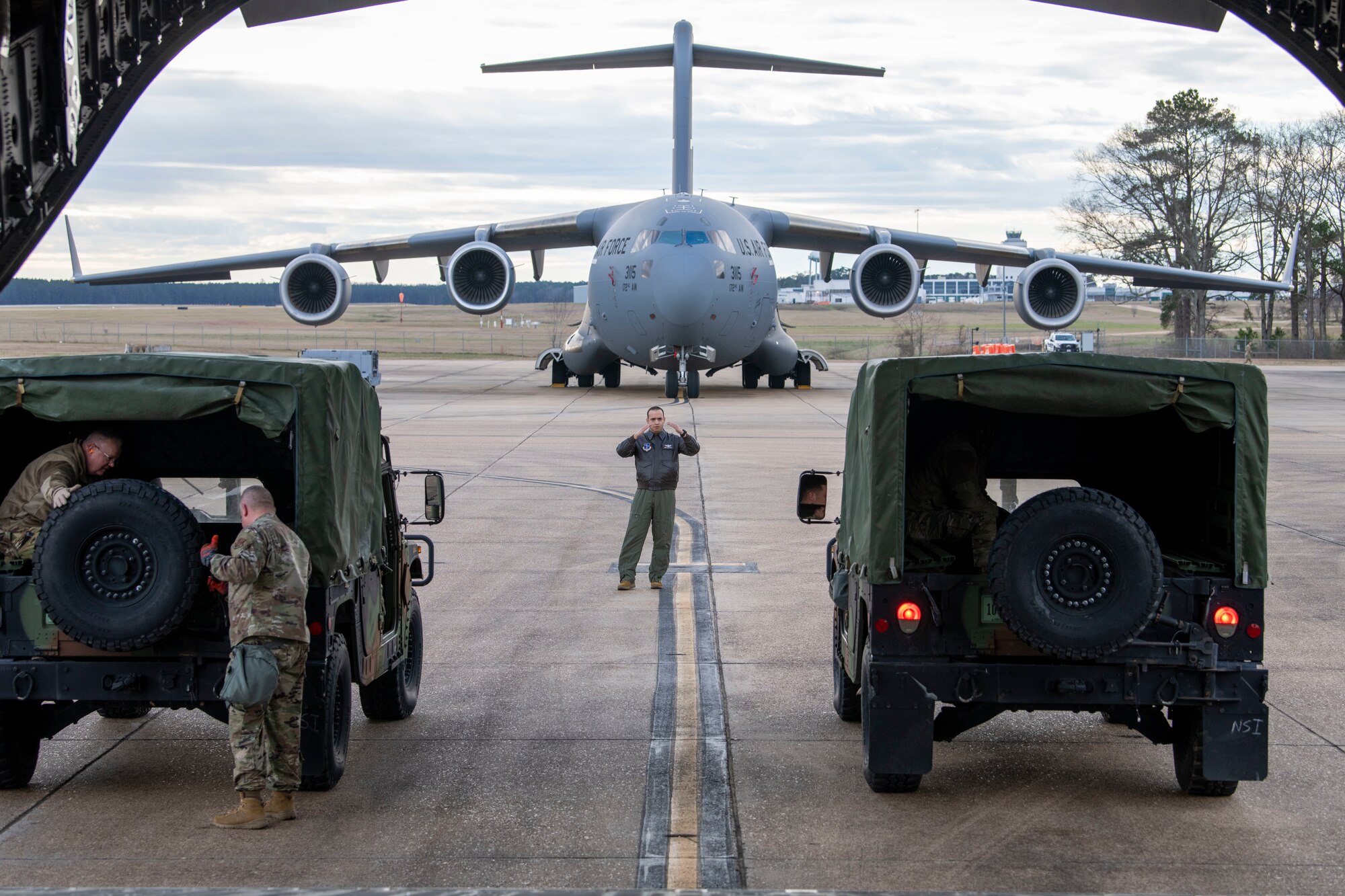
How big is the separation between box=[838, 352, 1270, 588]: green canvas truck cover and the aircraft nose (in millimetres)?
22870

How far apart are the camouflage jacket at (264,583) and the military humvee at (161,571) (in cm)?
28

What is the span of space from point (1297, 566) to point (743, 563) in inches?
201

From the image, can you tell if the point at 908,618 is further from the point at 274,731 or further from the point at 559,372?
the point at 559,372

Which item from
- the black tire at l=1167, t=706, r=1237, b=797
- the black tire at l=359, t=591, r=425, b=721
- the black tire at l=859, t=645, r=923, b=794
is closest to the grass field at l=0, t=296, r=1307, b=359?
the black tire at l=359, t=591, r=425, b=721

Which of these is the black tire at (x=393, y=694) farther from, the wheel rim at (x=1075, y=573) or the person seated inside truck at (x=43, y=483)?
the wheel rim at (x=1075, y=573)

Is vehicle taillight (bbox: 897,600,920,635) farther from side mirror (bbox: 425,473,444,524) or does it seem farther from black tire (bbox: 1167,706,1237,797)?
side mirror (bbox: 425,473,444,524)

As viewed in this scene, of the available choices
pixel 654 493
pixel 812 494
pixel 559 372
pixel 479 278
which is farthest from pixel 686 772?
pixel 559 372

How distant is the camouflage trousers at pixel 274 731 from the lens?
6.33 m

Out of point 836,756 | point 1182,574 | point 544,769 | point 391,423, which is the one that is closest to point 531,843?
point 544,769

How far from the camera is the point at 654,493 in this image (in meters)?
12.7

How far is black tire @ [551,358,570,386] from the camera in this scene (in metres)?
40.0

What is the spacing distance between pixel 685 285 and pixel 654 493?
17.2 metres

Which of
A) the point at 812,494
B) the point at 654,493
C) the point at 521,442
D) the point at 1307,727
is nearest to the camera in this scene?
the point at 1307,727

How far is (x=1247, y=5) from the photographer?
29.5 ft
